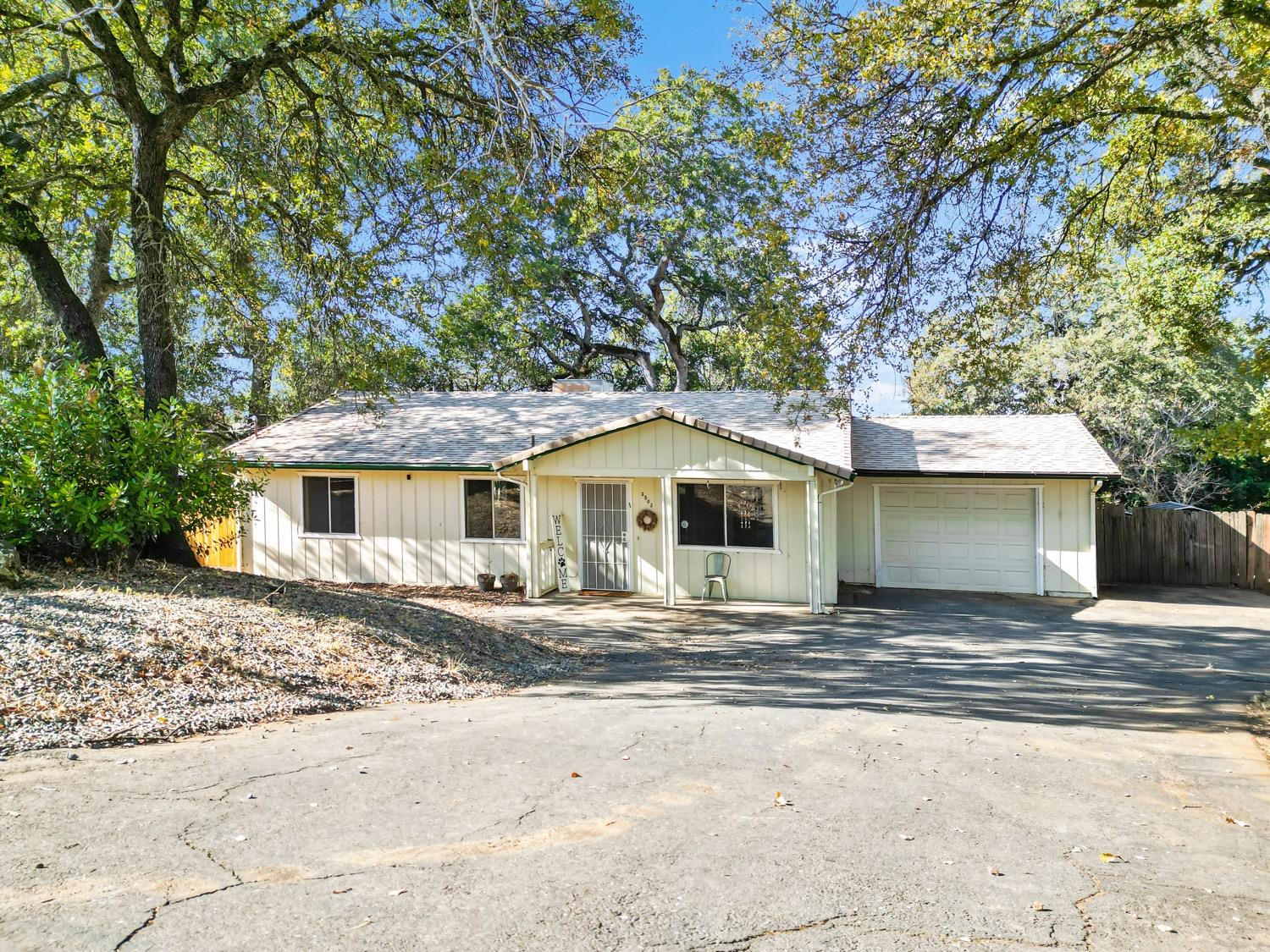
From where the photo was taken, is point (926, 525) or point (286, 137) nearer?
point (286, 137)

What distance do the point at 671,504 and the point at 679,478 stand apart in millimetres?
488

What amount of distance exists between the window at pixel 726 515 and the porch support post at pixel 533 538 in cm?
264

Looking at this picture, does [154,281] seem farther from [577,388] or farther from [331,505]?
[577,388]

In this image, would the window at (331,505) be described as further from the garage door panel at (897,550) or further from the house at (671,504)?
the garage door panel at (897,550)

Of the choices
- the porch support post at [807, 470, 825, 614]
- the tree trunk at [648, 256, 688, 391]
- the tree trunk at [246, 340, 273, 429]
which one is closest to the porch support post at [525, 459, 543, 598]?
the porch support post at [807, 470, 825, 614]

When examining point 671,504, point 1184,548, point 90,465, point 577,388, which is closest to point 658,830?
point 90,465

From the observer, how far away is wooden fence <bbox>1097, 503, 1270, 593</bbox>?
17.8m

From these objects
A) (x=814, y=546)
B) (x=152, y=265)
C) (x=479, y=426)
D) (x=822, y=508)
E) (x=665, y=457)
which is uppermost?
(x=152, y=265)

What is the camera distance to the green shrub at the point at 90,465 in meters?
8.52

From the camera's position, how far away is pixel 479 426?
18.0m

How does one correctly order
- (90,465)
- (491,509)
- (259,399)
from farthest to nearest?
(259,399) < (491,509) < (90,465)

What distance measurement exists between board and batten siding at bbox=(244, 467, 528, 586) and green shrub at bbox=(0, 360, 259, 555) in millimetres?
6919

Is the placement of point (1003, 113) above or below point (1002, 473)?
above

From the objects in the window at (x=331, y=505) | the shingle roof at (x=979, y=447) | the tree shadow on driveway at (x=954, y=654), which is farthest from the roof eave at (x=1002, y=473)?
the window at (x=331, y=505)
